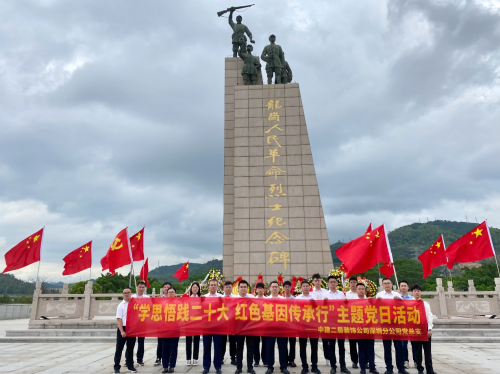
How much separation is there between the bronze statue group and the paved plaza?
12116mm

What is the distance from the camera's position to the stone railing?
403 inches

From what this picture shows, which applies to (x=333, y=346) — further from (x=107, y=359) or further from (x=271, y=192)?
(x=271, y=192)

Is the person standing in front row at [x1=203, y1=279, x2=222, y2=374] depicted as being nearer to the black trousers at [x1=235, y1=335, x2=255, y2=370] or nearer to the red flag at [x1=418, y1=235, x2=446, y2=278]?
the black trousers at [x1=235, y1=335, x2=255, y2=370]

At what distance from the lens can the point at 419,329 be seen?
17.3 ft

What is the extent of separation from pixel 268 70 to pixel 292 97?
6.21ft

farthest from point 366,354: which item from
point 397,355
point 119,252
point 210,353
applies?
point 119,252

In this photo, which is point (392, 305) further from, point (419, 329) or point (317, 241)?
point (317, 241)

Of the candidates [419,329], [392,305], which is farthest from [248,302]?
[419,329]

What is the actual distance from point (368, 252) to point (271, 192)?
22.0 feet

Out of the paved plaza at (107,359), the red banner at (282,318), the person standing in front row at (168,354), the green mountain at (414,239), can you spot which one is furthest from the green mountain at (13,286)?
the green mountain at (414,239)

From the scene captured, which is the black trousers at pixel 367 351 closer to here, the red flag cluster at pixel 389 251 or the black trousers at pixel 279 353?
the black trousers at pixel 279 353

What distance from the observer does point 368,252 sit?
28.3 ft

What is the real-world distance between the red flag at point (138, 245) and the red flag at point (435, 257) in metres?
8.97

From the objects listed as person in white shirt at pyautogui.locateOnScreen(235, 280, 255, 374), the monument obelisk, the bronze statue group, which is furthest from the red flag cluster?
the bronze statue group
